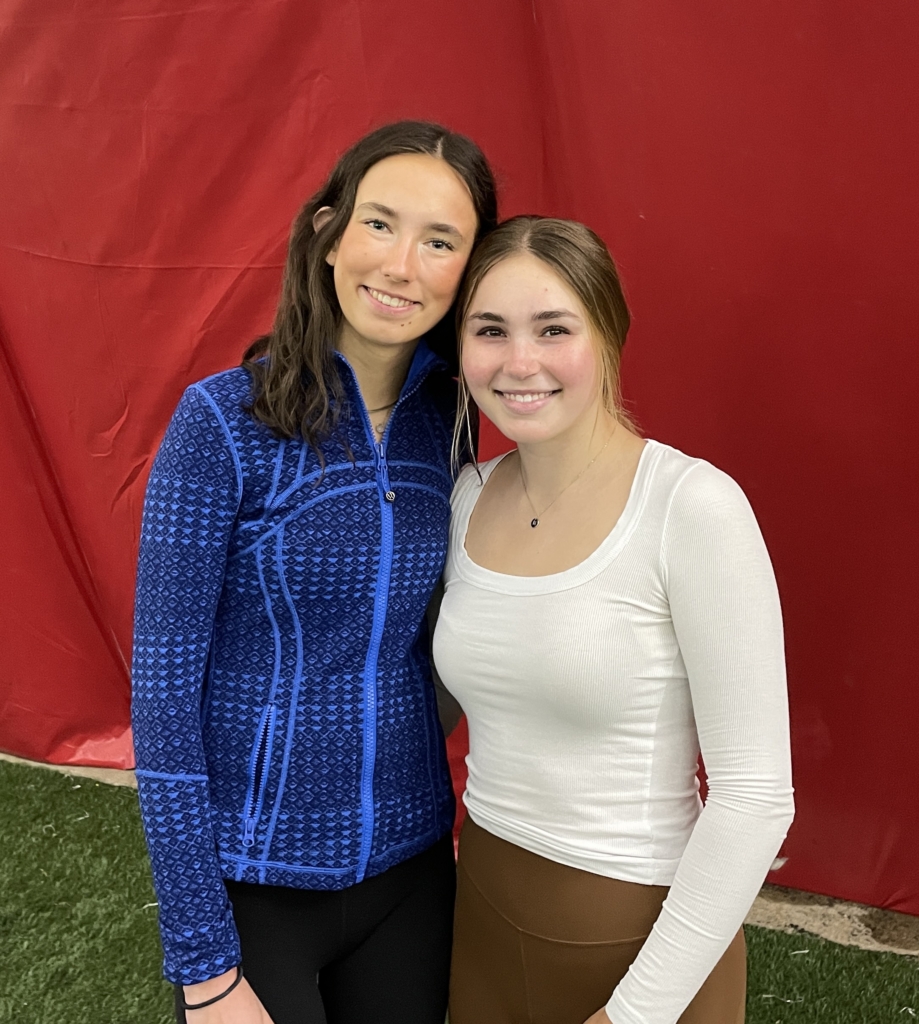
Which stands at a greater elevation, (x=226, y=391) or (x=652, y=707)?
(x=226, y=391)

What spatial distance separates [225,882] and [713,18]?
5.12 feet

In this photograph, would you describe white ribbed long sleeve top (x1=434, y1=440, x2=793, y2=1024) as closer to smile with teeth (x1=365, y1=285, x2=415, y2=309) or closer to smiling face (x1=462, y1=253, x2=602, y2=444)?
smiling face (x1=462, y1=253, x2=602, y2=444)

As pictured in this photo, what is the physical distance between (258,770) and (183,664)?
17 centimetres

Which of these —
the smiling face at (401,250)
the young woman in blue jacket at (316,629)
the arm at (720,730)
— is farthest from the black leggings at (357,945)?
the smiling face at (401,250)

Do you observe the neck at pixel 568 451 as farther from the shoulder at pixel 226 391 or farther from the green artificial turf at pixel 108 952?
the green artificial turf at pixel 108 952

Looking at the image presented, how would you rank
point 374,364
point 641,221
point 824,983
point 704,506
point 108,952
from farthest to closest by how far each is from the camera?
point 108,952
point 824,983
point 641,221
point 374,364
point 704,506

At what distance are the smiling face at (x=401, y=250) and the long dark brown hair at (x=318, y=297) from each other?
0.07ft

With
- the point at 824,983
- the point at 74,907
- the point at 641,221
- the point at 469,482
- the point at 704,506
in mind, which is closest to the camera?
the point at 704,506

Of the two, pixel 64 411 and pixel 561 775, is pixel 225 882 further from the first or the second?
pixel 64 411

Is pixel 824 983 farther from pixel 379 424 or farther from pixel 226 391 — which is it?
pixel 226 391

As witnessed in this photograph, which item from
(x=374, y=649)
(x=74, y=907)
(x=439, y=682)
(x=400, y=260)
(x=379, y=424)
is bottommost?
(x=74, y=907)

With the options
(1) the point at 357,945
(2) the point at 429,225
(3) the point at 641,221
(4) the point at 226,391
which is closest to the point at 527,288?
(2) the point at 429,225

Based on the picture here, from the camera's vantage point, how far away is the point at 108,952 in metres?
2.27

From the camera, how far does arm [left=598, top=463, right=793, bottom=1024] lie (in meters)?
1.09
